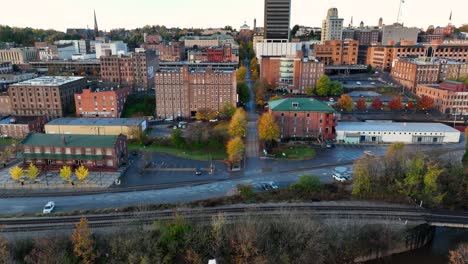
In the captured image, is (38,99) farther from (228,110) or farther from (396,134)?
(396,134)

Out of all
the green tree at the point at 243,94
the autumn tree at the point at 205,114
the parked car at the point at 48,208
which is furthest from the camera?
the green tree at the point at 243,94

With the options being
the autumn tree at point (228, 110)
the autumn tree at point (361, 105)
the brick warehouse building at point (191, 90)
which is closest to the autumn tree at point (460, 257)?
the autumn tree at point (228, 110)

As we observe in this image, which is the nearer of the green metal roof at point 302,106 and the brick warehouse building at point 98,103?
the green metal roof at point 302,106

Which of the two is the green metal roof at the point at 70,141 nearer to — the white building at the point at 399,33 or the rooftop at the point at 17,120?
the rooftop at the point at 17,120

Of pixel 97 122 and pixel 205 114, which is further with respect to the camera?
pixel 205 114

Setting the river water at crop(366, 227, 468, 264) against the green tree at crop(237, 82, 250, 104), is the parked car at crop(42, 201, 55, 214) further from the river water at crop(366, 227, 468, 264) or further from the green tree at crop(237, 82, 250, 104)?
the green tree at crop(237, 82, 250, 104)

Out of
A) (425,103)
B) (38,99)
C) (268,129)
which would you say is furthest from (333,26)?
(38,99)

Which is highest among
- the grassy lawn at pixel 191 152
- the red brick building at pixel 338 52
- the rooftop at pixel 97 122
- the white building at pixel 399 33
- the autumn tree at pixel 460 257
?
the white building at pixel 399 33
